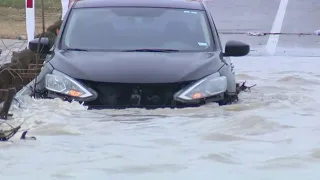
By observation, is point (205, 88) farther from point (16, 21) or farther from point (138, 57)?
point (16, 21)

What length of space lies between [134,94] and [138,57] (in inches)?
20.0

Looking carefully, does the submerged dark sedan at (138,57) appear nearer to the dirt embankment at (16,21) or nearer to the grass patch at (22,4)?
the dirt embankment at (16,21)

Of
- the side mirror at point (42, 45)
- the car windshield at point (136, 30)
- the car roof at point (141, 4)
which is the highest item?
the car roof at point (141, 4)

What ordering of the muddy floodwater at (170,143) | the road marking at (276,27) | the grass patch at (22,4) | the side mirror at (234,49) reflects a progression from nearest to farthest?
the muddy floodwater at (170,143) < the side mirror at (234,49) < the road marking at (276,27) < the grass patch at (22,4)

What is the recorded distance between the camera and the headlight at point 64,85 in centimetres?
784

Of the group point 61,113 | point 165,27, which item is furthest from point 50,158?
point 165,27

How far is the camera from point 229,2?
3012 cm

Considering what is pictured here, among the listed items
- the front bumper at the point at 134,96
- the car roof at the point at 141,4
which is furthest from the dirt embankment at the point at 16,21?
the front bumper at the point at 134,96

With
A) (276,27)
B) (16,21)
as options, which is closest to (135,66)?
(276,27)

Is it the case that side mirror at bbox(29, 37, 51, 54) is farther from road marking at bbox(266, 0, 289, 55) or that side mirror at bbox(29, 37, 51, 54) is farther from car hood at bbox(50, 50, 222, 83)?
road marking at bbox(266, 0, 289, 55)

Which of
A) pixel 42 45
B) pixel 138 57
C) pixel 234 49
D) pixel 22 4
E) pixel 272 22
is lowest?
pixel 22 4

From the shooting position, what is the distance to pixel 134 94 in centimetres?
788

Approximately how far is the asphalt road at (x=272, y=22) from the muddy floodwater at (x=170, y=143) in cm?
891

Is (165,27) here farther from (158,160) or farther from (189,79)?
(158,160)
